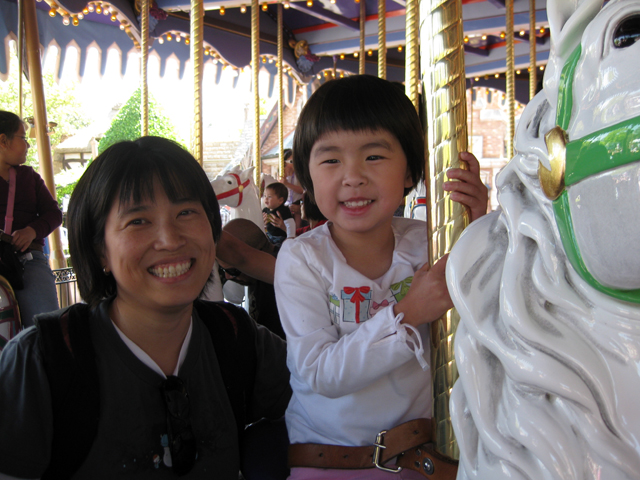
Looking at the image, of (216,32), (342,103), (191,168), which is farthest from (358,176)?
(216,32)

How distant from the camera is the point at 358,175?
3.00ft

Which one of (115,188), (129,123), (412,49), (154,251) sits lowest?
(154,251)

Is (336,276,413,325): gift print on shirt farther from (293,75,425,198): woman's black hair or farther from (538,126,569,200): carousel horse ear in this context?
(538,126,569,200): carousel horse ear

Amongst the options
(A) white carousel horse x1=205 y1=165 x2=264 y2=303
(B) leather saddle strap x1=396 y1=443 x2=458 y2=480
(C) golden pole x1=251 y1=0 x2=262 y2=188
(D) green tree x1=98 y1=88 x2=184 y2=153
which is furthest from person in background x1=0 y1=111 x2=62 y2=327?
(D) green tree x1=98 y1=88 x2=184 y2=153

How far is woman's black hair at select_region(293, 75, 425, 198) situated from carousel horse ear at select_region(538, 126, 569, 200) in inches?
20.0

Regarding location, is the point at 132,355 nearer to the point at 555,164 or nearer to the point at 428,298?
the point at 428,298

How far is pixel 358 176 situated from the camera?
0.91 meters

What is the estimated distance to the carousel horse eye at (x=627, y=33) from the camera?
367mm

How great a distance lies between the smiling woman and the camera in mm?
925

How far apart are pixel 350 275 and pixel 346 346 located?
0.21 m

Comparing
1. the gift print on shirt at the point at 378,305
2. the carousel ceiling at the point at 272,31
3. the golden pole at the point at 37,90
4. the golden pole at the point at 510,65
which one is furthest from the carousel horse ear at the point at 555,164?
the carousel ceiling at the point at 272,31

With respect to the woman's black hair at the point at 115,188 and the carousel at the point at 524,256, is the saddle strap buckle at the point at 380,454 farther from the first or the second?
the woman's black hair at the point at 115,188

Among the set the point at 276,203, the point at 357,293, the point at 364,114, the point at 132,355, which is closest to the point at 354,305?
the point at 357,293

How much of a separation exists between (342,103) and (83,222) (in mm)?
600
